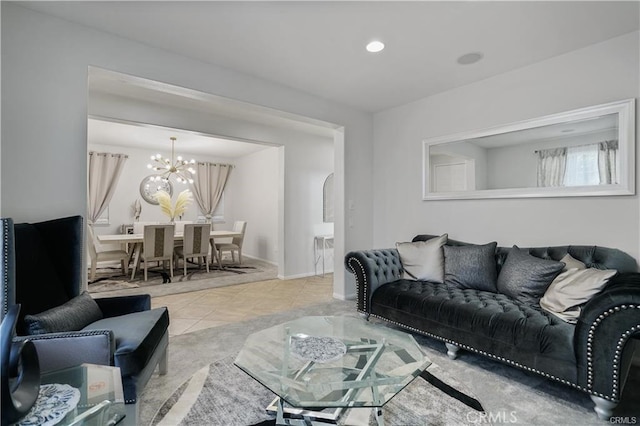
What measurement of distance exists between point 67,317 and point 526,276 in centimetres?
323

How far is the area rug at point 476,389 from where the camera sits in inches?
66.8

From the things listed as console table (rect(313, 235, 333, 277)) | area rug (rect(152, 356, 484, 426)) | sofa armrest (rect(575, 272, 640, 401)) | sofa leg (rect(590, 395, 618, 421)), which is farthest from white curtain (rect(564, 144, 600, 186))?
console table (rect(313, 235, 333, 277))

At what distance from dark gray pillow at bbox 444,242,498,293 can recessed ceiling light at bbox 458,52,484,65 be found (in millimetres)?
1746

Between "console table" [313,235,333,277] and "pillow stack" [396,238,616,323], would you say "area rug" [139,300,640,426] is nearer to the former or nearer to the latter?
"pillow stack" [396,238,616,323]

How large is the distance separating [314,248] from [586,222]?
405 centimetres

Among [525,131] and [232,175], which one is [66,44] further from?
[232,175]

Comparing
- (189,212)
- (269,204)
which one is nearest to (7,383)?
(269,204)

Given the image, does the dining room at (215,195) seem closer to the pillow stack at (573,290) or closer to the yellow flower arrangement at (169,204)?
the yellow flower arrangement at (169,204)

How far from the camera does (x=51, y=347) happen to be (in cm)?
148

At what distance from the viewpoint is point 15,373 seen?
3.38ft

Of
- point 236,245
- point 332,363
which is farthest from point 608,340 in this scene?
point 236,245

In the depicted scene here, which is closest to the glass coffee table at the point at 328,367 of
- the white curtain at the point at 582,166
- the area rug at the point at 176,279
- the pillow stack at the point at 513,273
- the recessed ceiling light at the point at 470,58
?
the pillow stack at the point at 513,273

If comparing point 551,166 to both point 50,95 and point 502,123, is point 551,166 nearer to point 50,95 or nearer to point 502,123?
point 502,123

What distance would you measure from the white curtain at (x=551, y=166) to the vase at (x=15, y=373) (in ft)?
12.0
